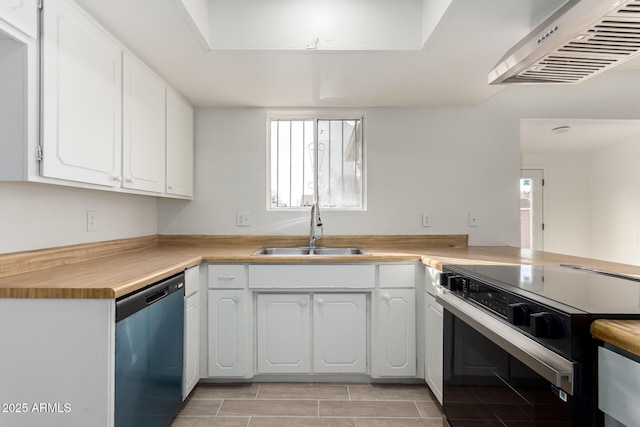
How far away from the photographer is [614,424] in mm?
801

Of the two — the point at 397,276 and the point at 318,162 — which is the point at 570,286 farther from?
the point at 318,162

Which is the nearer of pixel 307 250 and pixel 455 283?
pixel 455 283

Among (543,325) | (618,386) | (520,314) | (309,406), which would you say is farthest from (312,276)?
(618,386)

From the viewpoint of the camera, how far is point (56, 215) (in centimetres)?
178

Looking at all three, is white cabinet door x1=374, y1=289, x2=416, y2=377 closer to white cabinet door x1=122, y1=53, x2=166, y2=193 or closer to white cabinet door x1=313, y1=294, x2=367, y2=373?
white cabinet door x1=313, y1=294, x2=367, y2=373

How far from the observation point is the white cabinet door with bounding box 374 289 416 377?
2283mm

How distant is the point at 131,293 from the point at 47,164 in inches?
22.1

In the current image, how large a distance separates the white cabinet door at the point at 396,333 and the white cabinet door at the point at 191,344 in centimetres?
112

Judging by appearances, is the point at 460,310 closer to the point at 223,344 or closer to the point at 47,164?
the point at 223,344

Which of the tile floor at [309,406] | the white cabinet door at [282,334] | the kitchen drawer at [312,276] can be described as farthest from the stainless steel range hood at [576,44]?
the tile floor at [309,406]

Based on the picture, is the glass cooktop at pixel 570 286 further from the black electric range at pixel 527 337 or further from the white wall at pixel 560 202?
the white wall at pixel 560 202

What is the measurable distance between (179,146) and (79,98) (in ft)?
3.63

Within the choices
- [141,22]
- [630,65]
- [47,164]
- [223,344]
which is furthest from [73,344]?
[630,65]

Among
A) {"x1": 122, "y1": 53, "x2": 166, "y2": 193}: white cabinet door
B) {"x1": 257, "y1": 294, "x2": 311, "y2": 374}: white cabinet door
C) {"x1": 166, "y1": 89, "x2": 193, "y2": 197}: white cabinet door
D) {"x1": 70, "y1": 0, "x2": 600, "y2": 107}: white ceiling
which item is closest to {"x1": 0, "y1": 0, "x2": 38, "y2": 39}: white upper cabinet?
{"x1": 70, "y1": 0, "x2": 600, "y2": 107}: white ceiling
